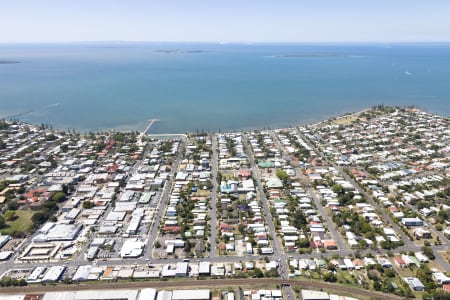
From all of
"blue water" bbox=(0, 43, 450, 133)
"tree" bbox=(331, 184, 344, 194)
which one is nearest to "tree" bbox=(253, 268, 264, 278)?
"tree" bbox=(331, 184, 344, 194)

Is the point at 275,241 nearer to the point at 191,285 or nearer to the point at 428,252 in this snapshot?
the point at 191,285

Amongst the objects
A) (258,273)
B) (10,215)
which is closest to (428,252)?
(258,273)

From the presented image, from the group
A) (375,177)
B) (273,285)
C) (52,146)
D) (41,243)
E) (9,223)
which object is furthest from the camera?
(52,146)

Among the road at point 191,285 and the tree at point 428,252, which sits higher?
the tree at point 428,252

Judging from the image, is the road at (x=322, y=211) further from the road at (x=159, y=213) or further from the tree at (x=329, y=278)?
the road at (x=159, y=213)

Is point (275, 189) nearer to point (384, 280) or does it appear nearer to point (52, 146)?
point (384, 280)

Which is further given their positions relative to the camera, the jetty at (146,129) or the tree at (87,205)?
the jetty at (146,129)

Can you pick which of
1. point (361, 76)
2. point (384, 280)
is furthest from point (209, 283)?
point (361, 76)

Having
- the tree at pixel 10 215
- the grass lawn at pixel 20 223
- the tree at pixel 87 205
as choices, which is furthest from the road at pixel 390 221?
the tree at pixel 10 215
